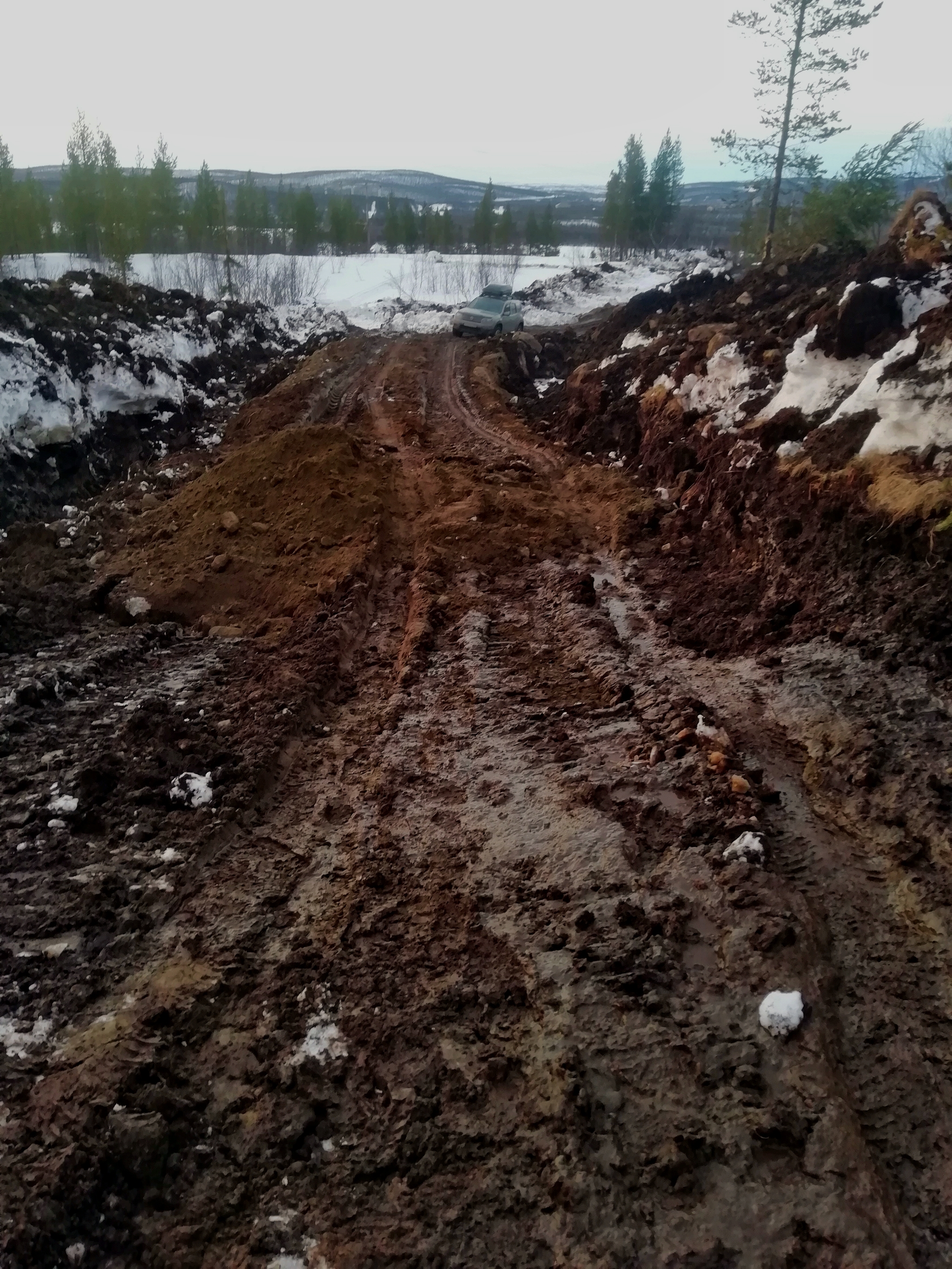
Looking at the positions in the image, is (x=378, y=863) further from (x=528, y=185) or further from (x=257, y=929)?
(x=528, y=185)

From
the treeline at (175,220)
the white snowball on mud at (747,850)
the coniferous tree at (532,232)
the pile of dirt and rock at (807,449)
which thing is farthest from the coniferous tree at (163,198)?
the white snowball on mud at (747,850)

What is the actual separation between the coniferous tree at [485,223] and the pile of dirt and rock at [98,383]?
5719 cm

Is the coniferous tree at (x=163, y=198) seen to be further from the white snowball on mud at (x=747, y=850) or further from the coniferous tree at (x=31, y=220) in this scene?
the white snowball on mud at (x=747, y=850)

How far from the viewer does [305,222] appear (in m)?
65.2

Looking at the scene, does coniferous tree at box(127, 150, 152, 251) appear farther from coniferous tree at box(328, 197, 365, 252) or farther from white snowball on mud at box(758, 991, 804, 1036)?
white snowball on mud at box(758, 991, 804, 1036)

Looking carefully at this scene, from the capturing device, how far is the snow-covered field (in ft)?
125

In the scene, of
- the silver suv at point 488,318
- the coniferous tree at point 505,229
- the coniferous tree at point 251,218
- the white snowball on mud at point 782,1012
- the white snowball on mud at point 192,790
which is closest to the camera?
the white snowball on mud at point 782,1012

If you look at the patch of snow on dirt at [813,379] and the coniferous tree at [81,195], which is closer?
the patch of snow on dirt at [813,379]

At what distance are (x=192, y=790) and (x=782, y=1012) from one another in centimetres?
367

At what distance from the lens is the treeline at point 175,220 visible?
142 ft

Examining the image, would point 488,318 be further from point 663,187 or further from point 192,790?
point 663,187

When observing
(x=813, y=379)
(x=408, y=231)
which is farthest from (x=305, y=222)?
(x=813, y=379)

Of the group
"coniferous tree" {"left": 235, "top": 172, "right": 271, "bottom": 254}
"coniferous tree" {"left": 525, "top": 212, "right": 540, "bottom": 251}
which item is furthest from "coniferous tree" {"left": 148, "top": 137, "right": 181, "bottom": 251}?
"coniferous tree" {"left": 525, "top": 212, "right": 540, "bottom": 251}

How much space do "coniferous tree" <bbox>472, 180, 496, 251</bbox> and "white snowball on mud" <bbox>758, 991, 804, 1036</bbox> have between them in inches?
3048
